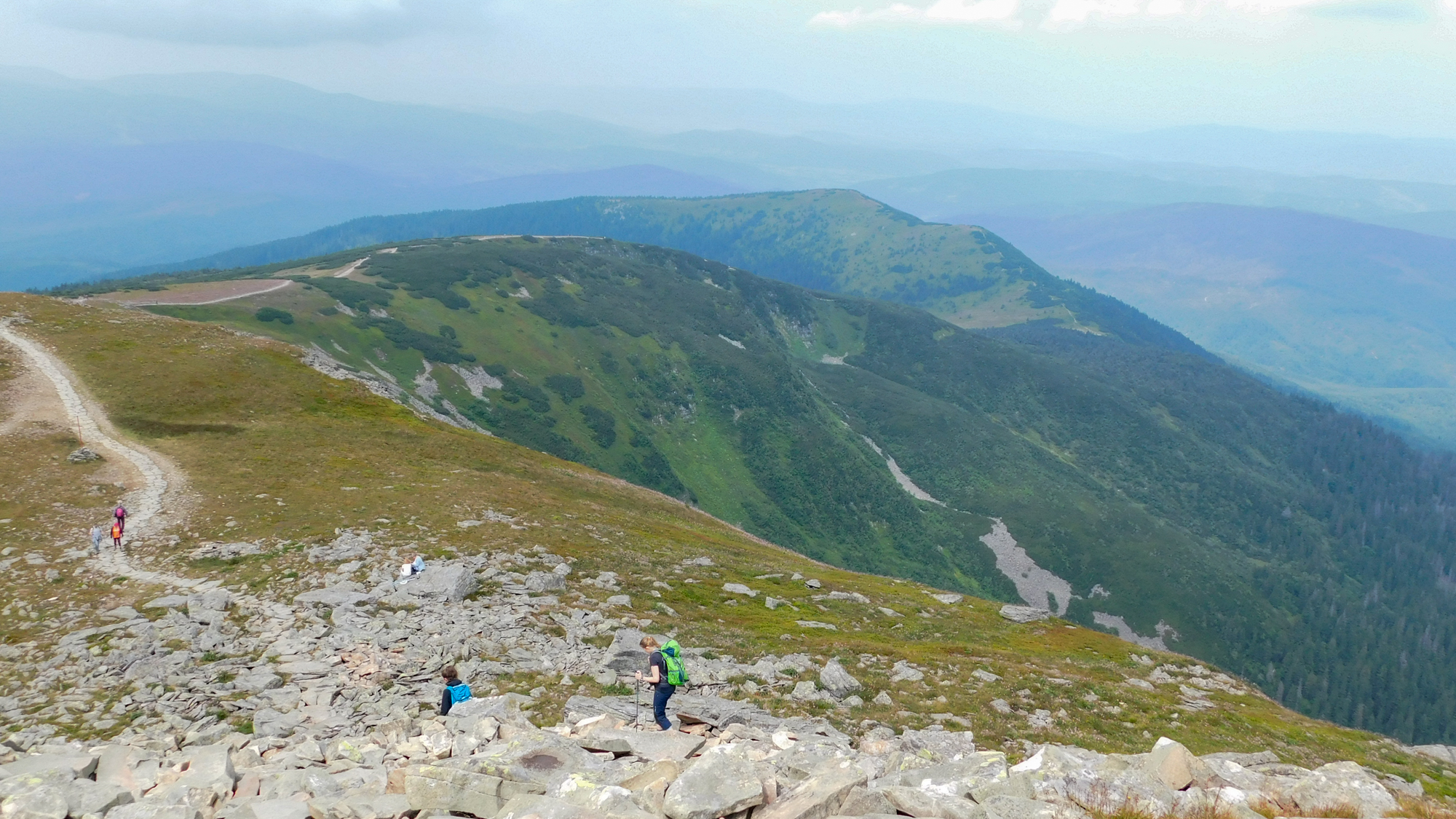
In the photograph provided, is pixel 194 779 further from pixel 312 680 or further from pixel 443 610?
pixel 443 610

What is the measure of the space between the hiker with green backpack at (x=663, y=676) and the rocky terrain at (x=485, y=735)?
3.22ft

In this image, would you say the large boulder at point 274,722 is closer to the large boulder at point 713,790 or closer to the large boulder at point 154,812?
the large boulder at point 154,812

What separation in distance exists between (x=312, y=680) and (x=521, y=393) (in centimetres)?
14176

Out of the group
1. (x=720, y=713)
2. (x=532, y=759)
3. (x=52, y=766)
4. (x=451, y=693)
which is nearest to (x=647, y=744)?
(x=532, y=759)

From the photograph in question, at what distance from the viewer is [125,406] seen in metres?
58.2

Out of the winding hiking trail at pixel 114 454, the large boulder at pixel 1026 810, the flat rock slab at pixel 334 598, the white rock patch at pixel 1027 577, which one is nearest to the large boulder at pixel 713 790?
the large boulder at pixel 1026 810

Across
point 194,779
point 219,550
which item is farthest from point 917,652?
point 219,550

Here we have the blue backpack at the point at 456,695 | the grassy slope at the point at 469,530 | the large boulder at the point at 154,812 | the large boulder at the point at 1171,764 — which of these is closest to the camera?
the large boulder at the point at 154,812

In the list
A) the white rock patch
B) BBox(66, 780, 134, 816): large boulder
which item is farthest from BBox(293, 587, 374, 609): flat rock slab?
the white rock patch

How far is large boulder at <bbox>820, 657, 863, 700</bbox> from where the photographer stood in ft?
91.8

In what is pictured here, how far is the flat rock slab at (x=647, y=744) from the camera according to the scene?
1767 cm

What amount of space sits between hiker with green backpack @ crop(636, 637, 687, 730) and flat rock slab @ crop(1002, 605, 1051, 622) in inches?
1541

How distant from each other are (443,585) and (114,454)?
109ft

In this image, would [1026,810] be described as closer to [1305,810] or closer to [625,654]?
[1305,810]
